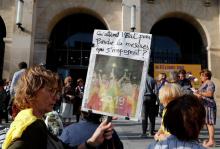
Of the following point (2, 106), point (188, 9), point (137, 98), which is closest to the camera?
point (137, 98)

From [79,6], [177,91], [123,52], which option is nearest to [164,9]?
[79,6]

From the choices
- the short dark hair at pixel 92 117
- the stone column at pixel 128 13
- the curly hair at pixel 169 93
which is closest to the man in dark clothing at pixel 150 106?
the curly hair at pixel 169 93

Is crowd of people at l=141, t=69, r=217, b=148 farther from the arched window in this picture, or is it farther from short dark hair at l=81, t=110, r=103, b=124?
the arched window

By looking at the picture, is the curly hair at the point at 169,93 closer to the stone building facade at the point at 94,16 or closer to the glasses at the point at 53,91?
the glasses at the point at 53,91

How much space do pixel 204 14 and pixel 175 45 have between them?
2260 millimetres

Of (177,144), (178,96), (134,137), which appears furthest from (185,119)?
(134,137)

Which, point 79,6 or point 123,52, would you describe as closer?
point 123,52

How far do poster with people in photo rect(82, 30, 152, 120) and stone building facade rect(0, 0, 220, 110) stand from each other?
13541mm

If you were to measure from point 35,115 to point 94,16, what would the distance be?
16553 mm

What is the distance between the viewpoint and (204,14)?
1817 centimetres

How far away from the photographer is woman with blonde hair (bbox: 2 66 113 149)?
2.10 meters

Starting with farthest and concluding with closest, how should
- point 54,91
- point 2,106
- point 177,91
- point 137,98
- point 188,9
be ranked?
point 188,9 → point 2,106 → point 177,91 → point 137,98 → point 54,91

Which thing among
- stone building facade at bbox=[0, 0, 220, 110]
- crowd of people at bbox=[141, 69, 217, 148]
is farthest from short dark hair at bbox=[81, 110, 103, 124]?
stone building facade at bbox=[0, 0, 220, 110]

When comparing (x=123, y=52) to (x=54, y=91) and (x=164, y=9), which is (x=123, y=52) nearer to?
(x=54, y=91)
